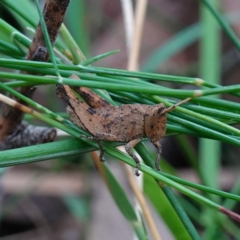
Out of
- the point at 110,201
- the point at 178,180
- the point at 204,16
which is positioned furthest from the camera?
the point at 110,201

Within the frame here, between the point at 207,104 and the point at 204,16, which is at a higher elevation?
the point at 204,16

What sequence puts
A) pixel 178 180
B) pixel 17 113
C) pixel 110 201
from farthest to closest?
1. pixel 110 201
2. pixel 17 113
3. pixel 178 180

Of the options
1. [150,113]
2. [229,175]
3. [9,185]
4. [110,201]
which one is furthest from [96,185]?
[150,113]

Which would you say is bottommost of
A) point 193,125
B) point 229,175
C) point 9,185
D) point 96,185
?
point 229,175

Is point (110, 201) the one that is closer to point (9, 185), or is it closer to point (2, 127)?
Answer: point (9, 185)

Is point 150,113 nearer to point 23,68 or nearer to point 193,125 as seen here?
point 193,125

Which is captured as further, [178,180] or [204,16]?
[204,16]

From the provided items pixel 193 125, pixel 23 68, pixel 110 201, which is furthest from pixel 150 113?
pixel 110 201
